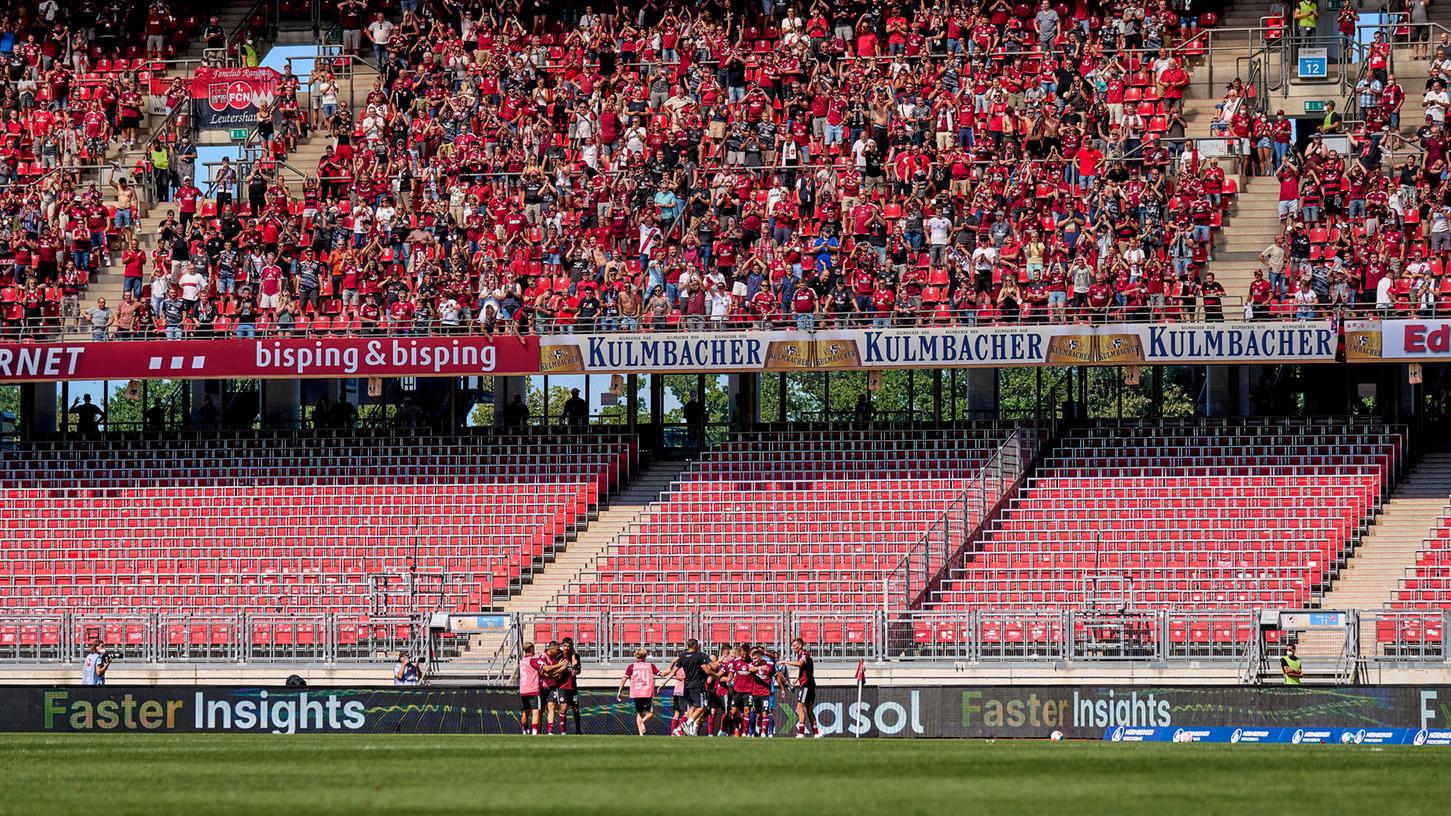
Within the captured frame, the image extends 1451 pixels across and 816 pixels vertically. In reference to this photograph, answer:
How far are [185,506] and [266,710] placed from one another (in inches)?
433

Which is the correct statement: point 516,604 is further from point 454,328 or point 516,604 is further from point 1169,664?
point 1169,664

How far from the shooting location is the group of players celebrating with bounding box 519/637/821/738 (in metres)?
30.7

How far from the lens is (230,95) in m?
49.9

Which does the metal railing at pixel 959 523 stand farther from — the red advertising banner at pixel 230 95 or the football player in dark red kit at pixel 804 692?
the red advertising banner at pixel 230 95

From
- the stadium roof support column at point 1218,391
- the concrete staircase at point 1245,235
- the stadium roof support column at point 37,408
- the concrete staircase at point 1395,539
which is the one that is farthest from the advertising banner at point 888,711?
the stadium roof support column at point 37,408

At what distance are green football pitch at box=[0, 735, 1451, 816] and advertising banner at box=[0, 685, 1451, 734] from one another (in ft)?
9.77

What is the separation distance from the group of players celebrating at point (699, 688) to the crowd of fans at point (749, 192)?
11670mm

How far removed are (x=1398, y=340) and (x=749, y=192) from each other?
1239 cm

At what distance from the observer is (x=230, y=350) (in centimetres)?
4319

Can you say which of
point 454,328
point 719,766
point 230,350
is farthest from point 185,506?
point 719,766

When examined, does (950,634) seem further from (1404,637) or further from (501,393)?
(501,393)

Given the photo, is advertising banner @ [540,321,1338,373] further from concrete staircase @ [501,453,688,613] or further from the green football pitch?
the green football pitch

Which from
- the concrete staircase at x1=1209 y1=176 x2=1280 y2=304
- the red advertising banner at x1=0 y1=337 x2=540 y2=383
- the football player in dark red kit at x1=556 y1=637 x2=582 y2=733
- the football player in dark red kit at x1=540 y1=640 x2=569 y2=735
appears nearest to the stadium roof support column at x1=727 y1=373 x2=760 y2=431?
the red advertising banner at x1=0 y1=337 x2=540 y2=383

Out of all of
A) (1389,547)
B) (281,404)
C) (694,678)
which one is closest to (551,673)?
(694,678)
